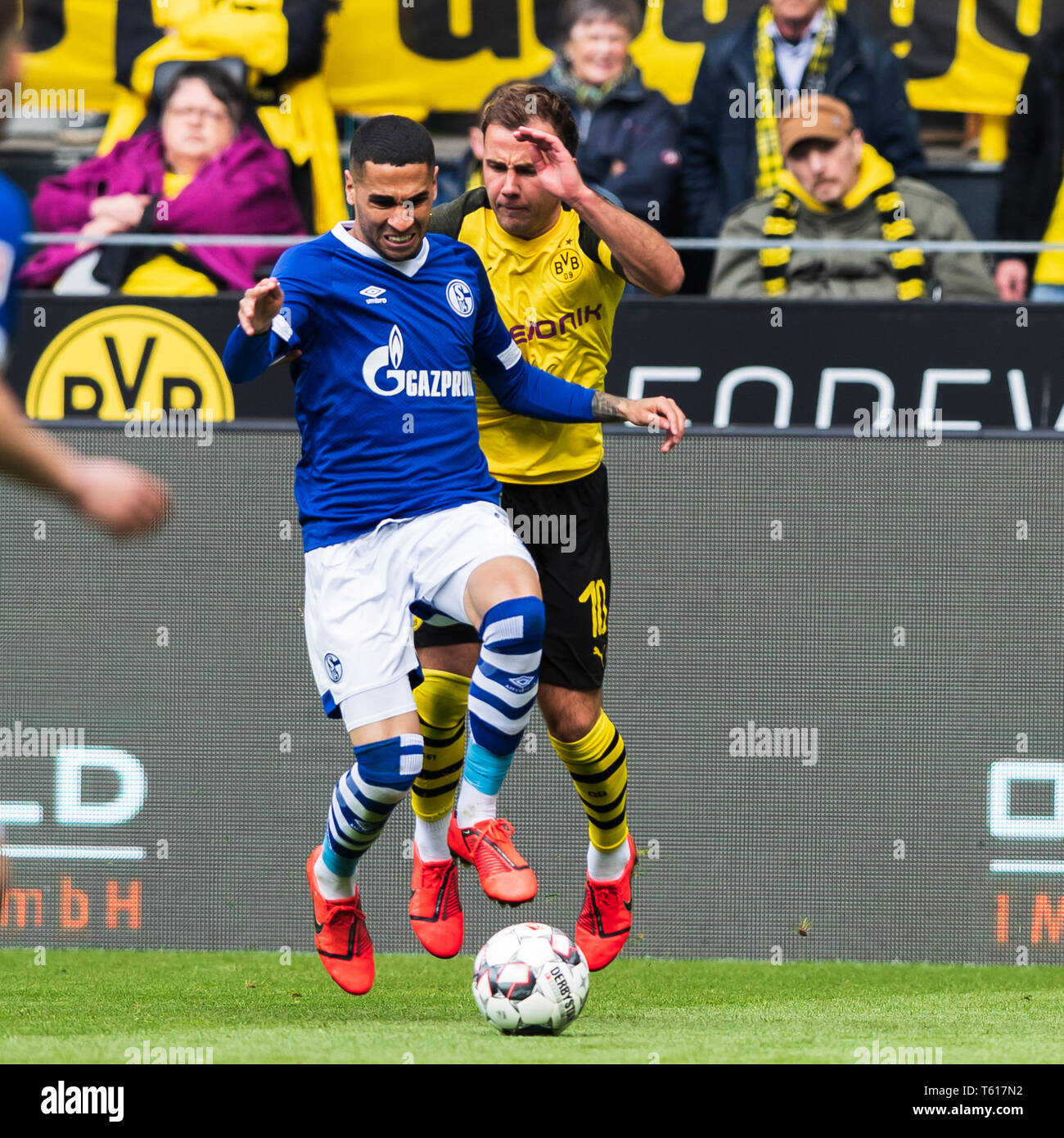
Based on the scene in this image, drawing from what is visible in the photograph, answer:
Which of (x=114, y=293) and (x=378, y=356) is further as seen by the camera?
(x=114, y=293)

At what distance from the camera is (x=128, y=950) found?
7812 millimetres

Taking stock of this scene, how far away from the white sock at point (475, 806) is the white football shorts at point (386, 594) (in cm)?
50

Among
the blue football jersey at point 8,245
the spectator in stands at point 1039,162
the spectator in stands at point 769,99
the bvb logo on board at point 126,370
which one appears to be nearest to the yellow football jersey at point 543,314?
the bvb logo on board at point 126,370

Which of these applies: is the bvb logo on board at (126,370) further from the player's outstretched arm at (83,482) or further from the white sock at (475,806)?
the player's outstretched arm at (83,482)

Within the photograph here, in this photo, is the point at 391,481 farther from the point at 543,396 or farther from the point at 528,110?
the point at 528,110

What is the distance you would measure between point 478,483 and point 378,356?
502 millimetres

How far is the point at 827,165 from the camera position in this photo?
8.60 metres

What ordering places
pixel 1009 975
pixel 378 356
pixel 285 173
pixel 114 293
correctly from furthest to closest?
pixel 285 173, pixel 114 293, pixel 1009 975, pixel 378 356

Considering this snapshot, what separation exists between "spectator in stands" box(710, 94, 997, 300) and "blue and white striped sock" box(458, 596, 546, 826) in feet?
10.1

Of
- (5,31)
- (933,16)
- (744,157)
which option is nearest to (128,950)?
(744,157)

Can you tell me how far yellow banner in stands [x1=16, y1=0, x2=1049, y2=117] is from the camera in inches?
399

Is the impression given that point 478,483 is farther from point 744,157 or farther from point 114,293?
point 744,157

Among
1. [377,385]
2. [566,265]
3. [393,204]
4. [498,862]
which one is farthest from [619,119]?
[498,862]

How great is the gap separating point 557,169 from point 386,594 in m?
1.37
